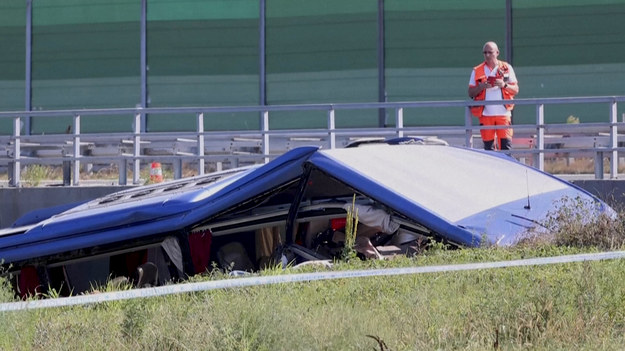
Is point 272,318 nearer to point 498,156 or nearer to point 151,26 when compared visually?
point 498,156

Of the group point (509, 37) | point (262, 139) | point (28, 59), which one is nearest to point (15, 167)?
point (262, 139)

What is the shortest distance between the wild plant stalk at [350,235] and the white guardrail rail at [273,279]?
102 centimetres

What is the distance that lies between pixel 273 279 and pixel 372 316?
4.30 ft

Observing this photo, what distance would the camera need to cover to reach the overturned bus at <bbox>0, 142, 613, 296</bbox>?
34.9ft

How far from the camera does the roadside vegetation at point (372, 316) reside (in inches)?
272

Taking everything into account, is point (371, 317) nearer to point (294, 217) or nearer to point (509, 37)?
point (294, 217)

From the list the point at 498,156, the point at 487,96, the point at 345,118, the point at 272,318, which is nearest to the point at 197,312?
the point at 272,318

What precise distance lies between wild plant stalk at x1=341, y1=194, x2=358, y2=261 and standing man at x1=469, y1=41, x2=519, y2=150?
6.38m

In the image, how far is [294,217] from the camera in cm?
1100

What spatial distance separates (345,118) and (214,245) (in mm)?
13720

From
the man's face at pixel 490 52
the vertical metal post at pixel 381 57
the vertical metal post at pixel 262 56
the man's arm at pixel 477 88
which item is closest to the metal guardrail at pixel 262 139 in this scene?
the man's arm at pixel 477 88

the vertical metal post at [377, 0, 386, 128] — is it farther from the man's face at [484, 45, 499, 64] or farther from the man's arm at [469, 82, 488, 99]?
the man's face at [484, 45, 499, 64]

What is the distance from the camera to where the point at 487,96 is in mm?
16891

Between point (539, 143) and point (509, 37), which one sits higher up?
point (509, 37)
